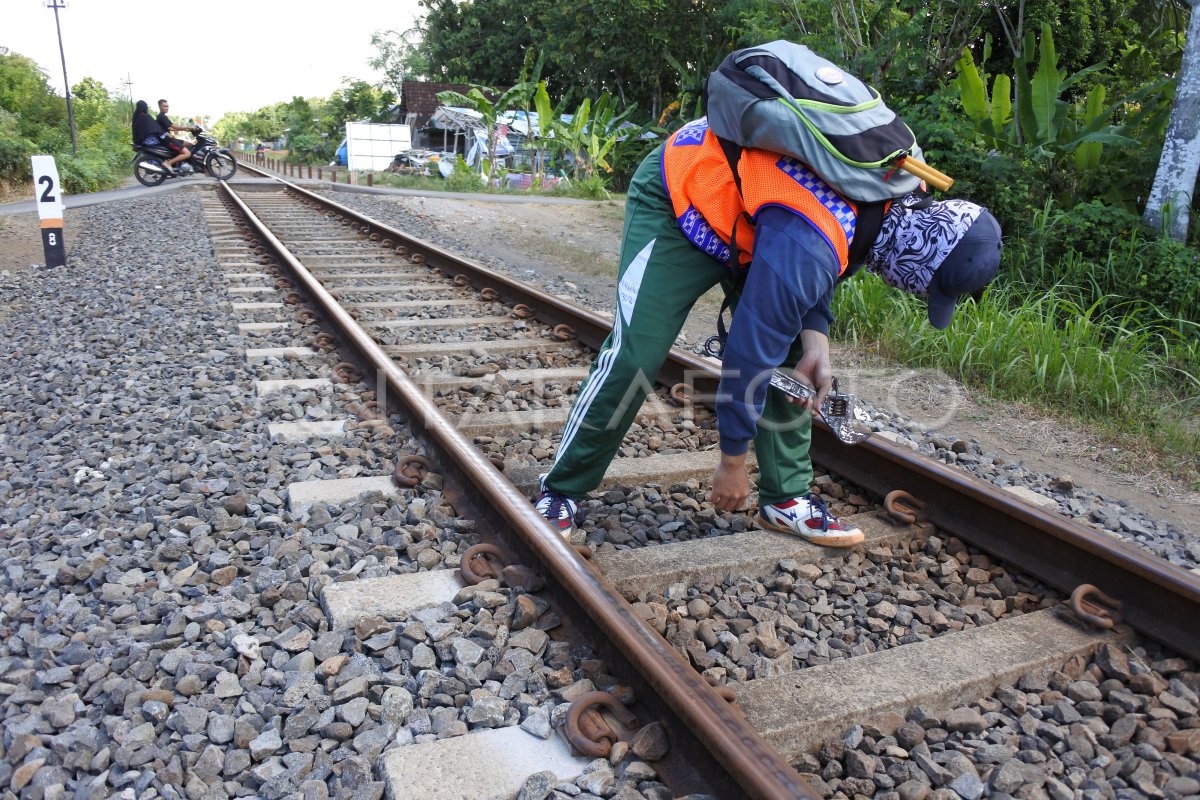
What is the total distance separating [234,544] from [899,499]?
2.12 metres

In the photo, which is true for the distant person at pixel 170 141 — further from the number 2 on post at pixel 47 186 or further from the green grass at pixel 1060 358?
the green grass at pixel 1060 358

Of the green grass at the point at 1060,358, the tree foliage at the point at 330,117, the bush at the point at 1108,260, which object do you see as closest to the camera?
the green grass at the point at 1060,358

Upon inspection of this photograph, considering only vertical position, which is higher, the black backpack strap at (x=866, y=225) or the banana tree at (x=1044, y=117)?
the banana tree at (x=1044, y=117)

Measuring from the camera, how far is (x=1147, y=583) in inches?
91.9

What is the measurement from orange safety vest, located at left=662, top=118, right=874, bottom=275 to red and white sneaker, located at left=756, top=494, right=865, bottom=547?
846 mm

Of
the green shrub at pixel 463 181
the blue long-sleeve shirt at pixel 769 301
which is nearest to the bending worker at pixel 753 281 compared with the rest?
the blue long-sleeve shirt at pixel 769 301

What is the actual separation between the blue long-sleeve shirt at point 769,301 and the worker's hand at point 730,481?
0.39ft

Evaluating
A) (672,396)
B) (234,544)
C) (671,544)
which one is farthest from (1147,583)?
(234,544)

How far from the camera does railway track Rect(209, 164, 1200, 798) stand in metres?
1.87

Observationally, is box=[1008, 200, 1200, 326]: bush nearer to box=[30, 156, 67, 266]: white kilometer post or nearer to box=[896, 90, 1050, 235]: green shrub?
box=[896, 90, 1050, 235]: green shrub

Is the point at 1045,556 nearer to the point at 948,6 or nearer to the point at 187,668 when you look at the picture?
the point at 187,668

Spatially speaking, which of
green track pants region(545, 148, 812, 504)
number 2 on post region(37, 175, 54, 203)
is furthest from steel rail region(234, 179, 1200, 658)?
number 2 on post region(37, 175, 54, 203)

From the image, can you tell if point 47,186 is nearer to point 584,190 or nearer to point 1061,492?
point 1061,492

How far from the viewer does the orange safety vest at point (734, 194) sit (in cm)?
203
